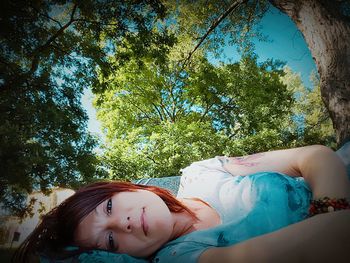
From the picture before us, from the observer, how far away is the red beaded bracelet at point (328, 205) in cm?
86

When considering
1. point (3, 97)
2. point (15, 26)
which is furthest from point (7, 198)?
point (15, 26)

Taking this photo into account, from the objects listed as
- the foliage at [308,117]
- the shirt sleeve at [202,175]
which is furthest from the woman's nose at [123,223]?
the foliage at [308,117]

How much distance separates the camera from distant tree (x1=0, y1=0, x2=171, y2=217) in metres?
4.10

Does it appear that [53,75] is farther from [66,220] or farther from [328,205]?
[328,205]

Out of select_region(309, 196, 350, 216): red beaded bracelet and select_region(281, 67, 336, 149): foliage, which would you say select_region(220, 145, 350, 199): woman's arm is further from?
select_region(281, 67, 336, 149): foliage

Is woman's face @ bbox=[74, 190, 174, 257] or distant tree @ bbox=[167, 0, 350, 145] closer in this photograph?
woman's face @ bbox=[74, 190, 174, 257]

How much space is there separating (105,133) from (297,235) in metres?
10.4

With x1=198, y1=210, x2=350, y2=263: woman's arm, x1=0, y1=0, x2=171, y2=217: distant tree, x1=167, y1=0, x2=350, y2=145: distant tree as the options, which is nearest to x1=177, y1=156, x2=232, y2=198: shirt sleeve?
x1=198, y1=210, x2=350, y2=263: woman's arm

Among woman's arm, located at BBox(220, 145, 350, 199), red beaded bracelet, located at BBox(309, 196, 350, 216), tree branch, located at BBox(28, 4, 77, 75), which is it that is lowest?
red beaded bracelet, located at BBox(309, 196, 350, 216)

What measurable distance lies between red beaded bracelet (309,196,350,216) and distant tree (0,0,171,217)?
4.11 meters

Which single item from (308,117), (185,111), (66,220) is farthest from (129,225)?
(185,111)

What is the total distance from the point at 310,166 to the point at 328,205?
233 mm

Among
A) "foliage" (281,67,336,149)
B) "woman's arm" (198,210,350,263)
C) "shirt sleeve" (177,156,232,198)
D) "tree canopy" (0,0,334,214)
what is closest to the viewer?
"woman's arm" (198,210,350,263)

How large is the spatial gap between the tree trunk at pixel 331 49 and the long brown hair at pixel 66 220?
187 cm
